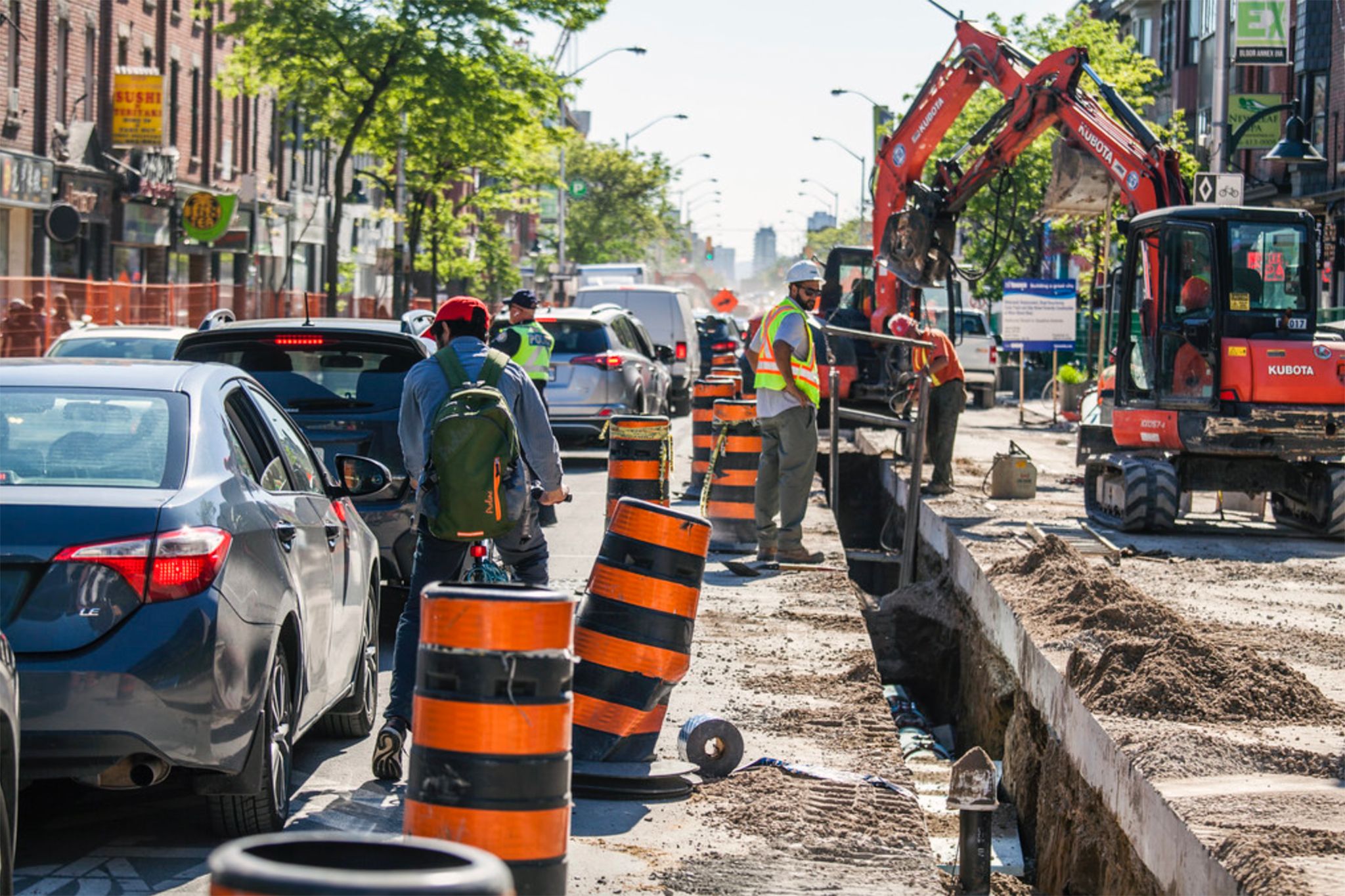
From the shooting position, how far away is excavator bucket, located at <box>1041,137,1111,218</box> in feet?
64.4

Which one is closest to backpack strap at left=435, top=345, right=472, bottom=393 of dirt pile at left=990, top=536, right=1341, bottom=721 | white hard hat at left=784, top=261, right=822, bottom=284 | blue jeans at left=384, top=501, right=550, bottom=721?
blue jeans at left=384, top=501, right=550, bottom=721

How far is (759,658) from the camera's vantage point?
1003 centimetres

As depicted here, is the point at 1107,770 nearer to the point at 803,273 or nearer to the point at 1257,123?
the point at 803,273

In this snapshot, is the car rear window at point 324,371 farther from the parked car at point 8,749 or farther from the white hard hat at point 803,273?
the parked car at point 8,749

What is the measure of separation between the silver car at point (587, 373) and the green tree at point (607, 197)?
66.9 metres

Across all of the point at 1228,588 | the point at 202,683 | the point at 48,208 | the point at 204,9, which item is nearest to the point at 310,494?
the point at 202,683

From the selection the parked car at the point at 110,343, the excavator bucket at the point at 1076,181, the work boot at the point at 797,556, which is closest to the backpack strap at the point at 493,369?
the work boot at the point at 797,556

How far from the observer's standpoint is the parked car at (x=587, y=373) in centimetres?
2192

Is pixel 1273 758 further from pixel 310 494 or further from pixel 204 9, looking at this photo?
pixel 204 9

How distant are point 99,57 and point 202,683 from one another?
3341 centimetres

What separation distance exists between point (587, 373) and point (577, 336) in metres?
0.60

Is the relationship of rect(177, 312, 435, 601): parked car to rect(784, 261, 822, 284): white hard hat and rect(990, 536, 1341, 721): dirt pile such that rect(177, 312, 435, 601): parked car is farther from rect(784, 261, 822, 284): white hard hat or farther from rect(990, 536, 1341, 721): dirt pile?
rect(990, 536, 1341, 721): dirt pile

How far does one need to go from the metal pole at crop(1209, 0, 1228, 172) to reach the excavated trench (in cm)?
782

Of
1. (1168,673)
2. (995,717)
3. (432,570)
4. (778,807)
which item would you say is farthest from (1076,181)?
(778,807)
